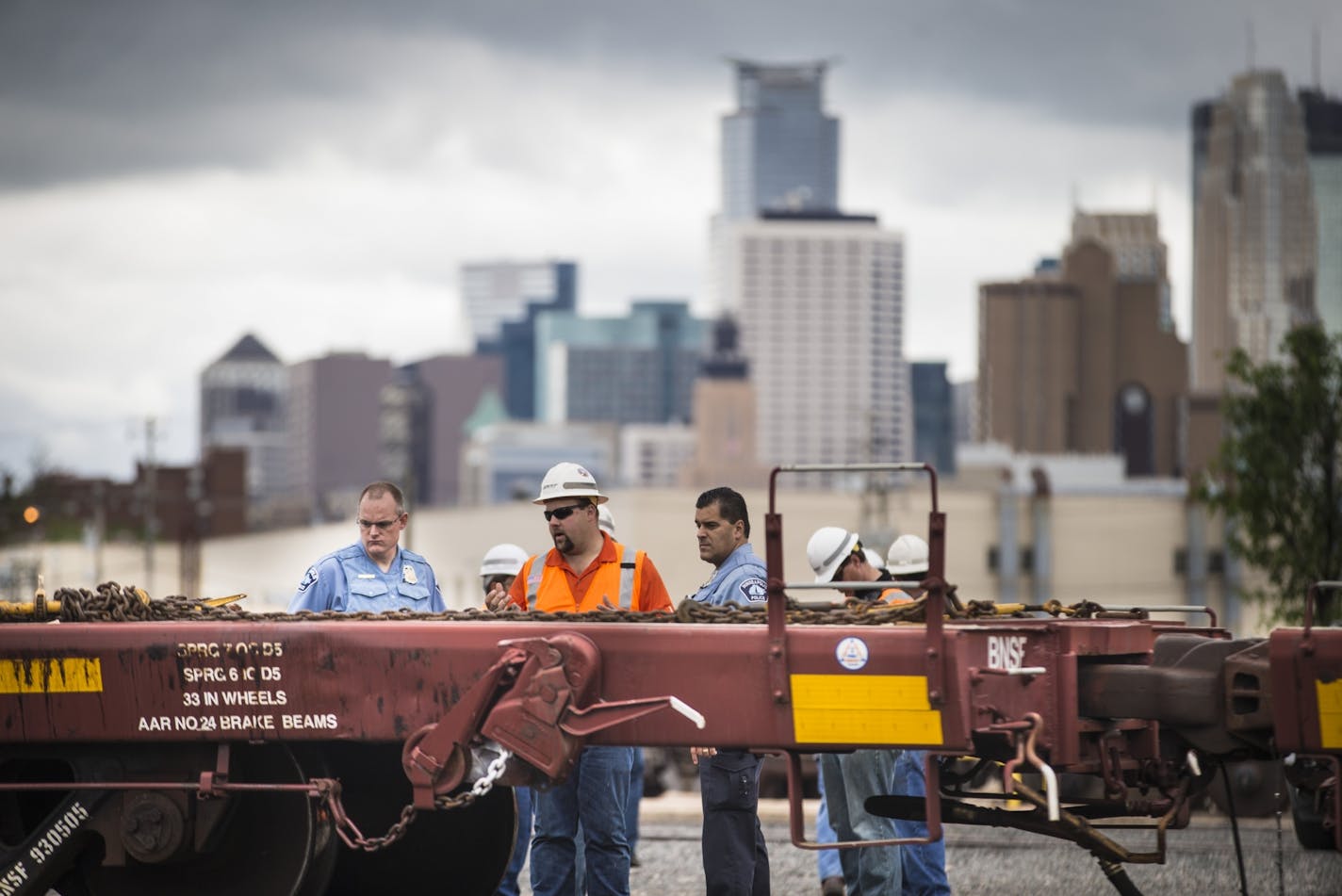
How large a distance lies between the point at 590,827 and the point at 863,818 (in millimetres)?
1391

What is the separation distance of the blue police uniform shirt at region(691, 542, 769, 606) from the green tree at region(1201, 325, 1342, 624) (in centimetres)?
1873

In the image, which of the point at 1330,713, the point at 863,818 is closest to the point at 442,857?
the point at 863,818

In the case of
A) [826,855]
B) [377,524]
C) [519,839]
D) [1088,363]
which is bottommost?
[826,855]

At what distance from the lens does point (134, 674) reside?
817 centimetres

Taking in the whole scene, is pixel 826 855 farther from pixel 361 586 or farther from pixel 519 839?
pixel 361 586

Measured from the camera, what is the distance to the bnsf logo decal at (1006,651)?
7.60m

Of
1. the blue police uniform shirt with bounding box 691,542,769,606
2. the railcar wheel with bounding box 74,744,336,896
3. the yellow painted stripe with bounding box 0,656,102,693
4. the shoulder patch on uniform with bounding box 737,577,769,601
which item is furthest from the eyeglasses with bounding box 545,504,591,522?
the yellow painted stripe with bounding box 0,656,102,693

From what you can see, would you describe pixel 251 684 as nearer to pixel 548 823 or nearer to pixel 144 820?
pixel 144 820

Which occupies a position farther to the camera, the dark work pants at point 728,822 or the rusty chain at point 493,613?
the dark work pants at point 728,822

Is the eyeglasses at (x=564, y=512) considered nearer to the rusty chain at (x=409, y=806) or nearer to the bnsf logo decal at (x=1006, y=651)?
the rusty chain at (x=409, y=806)

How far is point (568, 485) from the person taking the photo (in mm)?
9125

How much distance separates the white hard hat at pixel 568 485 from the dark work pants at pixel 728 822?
1.23 m

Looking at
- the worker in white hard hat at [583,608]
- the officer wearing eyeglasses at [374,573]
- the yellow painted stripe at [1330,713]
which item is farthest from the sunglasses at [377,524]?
the yellow painted stripe at [1330,713]

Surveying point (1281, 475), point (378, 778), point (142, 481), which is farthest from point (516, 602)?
point (142, 481)
